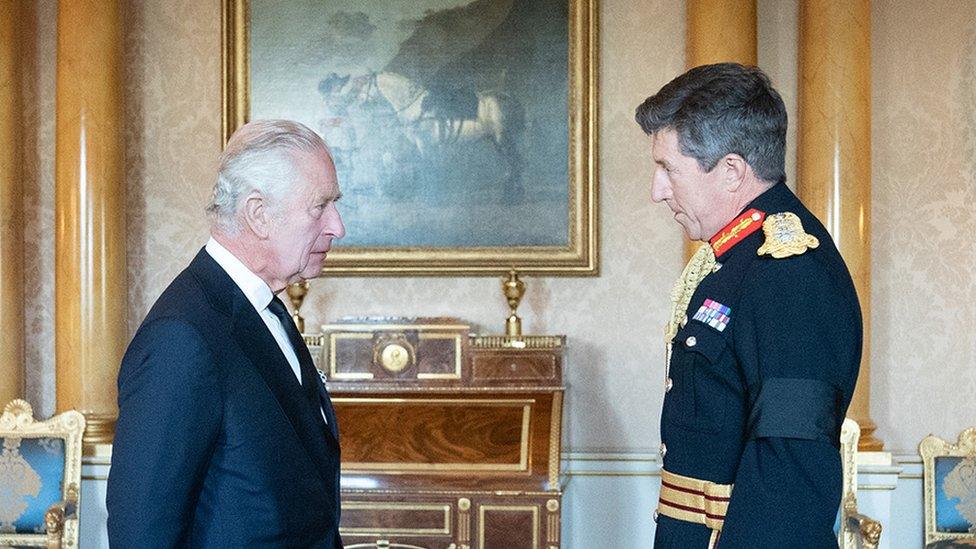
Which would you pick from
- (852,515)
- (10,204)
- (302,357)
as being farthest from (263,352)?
(10,204)

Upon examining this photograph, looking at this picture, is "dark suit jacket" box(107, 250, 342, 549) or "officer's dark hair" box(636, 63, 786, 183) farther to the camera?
"officer's dark hair" box(636, 63, 786, 183)

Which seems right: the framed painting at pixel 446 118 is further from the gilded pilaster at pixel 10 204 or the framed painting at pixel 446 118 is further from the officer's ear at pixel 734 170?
the officer's ear at pixel 734 170

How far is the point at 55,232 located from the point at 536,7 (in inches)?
101

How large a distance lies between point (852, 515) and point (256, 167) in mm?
3280

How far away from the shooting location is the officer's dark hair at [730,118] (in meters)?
2.28

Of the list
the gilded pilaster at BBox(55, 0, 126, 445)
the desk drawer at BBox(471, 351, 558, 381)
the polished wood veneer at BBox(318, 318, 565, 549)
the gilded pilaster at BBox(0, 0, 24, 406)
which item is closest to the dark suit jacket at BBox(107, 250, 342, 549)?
the polished wood veneer at BBox(318, 318, 565, 549)

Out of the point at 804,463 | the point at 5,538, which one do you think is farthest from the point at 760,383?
the point at 5,538

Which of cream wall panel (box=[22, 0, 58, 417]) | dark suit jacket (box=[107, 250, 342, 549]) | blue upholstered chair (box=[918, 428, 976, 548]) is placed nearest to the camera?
dark suit jacket (box=[107, 250, 342, 549])

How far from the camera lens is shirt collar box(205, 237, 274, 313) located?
2217 mm

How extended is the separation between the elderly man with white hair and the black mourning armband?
837 mm

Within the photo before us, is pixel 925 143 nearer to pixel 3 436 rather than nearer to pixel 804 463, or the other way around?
pixel 804 463

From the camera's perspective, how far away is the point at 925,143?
5.48m

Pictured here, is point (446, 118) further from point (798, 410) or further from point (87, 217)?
point (798, 410)

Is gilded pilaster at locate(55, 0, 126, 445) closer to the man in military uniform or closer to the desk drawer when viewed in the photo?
the desk drawer
